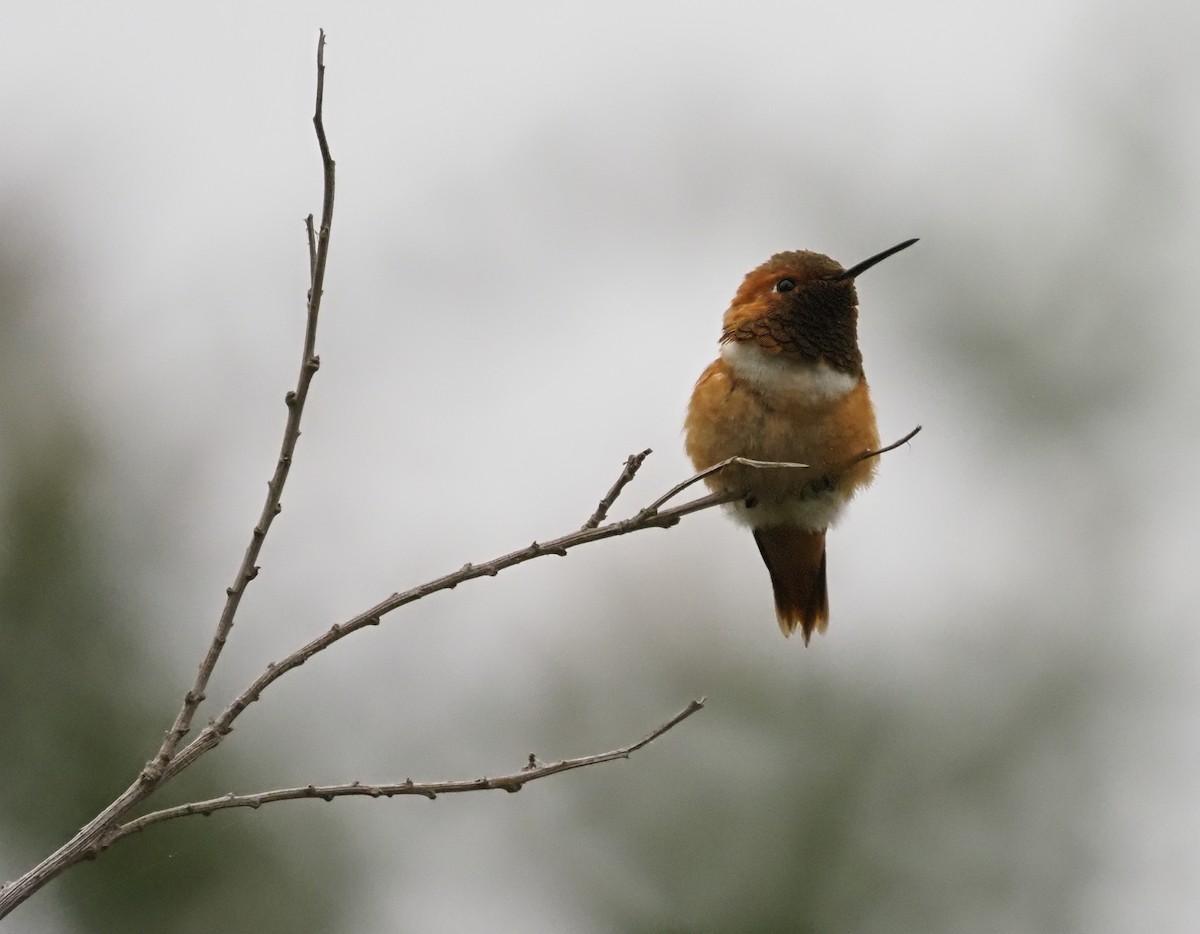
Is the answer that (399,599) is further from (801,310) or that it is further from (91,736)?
(91,736)

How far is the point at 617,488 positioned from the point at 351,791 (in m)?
0.78

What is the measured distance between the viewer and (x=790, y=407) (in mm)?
4172

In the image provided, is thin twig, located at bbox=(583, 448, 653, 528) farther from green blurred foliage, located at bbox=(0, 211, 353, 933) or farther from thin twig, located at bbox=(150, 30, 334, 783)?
green blurred foliage, located at bbox=(0, 211, 353, 933)

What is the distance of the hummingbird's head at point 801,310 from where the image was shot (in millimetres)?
4371

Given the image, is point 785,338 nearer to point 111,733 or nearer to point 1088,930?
point 111,733

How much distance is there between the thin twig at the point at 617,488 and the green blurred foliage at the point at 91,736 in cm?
573

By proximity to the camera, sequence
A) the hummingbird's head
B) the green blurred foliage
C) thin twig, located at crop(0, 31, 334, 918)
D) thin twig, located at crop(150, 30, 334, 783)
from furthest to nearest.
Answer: the green blurred foliage → the hummingbird's head → thin twig, located at crop(150, 30, 334, 783) → thin twig, located at crop(0, 31, 334, 918)

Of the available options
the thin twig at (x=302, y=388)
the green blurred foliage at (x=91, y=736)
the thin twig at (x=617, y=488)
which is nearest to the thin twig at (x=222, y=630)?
the thin twig at (x=302, y=388)

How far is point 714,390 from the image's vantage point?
4.32 meters

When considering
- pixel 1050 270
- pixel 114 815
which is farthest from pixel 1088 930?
pixel 114 815

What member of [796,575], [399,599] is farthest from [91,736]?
[399,599]

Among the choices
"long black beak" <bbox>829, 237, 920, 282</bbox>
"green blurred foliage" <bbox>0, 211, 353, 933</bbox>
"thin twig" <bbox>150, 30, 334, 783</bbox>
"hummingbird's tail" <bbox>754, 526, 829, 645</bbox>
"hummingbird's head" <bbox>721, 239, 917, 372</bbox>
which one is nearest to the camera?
"thin twig" <bbox>150, 30, 334, 783</bbox>

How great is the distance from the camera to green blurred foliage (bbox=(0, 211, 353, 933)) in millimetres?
7965

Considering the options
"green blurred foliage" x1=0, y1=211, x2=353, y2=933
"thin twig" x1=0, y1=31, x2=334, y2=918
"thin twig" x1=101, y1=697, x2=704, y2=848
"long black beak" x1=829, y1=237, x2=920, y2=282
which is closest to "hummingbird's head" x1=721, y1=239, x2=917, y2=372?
"long black beak" x1=829, y1=237, x2=920, y2=282
